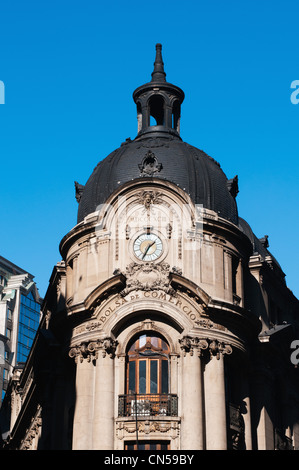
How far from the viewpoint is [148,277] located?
5388 centimetres

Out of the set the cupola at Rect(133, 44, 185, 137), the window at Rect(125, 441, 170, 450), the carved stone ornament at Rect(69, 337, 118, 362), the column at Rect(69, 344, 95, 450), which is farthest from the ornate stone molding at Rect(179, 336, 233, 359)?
the cupola at Rect(133, 44, 185, 137)

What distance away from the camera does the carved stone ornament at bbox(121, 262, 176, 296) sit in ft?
175

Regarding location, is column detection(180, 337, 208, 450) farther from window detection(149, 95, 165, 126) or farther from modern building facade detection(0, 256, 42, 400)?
modern building facade detection(0, 256, 42, 400)

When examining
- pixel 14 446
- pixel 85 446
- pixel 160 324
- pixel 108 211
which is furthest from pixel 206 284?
pixel 14 446

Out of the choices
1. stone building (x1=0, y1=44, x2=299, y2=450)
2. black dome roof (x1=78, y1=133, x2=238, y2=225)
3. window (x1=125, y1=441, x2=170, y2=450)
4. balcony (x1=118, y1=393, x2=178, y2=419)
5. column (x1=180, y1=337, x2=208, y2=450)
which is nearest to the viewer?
column (x1=180, y1=337, x2=208, y2=450)

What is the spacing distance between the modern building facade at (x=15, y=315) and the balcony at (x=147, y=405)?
71494 millimetres

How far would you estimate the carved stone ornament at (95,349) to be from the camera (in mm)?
52844

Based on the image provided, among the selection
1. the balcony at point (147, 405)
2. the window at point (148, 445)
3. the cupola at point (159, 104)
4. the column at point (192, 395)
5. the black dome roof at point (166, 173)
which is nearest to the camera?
the column at point (192, 395)

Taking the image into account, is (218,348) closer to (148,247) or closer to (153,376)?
(153,376)

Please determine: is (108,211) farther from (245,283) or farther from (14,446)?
(14,446)

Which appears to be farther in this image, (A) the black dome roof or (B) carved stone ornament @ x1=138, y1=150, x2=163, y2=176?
(A) the black dome roof

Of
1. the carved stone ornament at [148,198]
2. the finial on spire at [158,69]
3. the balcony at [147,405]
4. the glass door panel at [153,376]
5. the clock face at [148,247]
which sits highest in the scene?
the finial on spire at [158,69]

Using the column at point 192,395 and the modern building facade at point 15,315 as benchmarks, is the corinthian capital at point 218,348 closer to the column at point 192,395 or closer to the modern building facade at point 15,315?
the column at point 192,395

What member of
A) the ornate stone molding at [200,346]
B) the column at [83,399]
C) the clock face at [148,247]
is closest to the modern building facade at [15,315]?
the clock face at [148,247]
